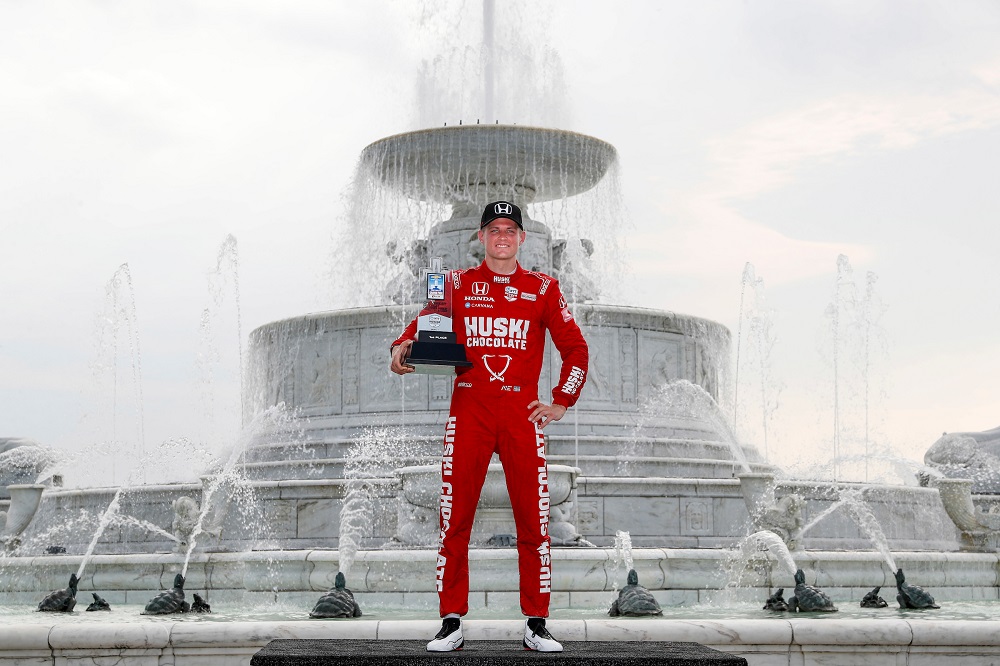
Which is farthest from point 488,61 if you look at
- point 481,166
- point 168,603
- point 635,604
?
point 635,604

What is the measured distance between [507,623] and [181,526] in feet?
21.7

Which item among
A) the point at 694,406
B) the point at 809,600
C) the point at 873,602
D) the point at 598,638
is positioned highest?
the point at 694,406

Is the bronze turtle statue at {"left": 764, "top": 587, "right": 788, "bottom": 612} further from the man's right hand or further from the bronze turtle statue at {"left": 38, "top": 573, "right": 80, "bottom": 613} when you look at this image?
the bronze turtle statue at {"left": 38, "top": 573, "right": 80, "bottom": 613}

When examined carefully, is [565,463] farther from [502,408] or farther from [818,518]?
[502,408]

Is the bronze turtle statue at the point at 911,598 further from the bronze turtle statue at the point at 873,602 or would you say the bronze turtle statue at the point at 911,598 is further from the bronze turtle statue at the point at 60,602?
the bronze turtle statue at the point at 60,602

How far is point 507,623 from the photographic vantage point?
6559 millimetres

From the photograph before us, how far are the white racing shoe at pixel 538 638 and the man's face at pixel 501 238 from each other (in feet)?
5.75

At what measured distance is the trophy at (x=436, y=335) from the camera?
5668mm

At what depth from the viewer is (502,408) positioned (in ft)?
18.9

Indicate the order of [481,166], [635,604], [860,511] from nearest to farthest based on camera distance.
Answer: [635,604] → [860,511] → [481,166]

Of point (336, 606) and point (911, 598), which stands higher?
point (336, 606)

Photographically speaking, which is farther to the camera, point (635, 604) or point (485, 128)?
point (485, 128)

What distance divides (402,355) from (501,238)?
791mm

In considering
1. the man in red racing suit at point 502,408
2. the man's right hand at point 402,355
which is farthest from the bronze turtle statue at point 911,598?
the man's right hand at point 402,355
